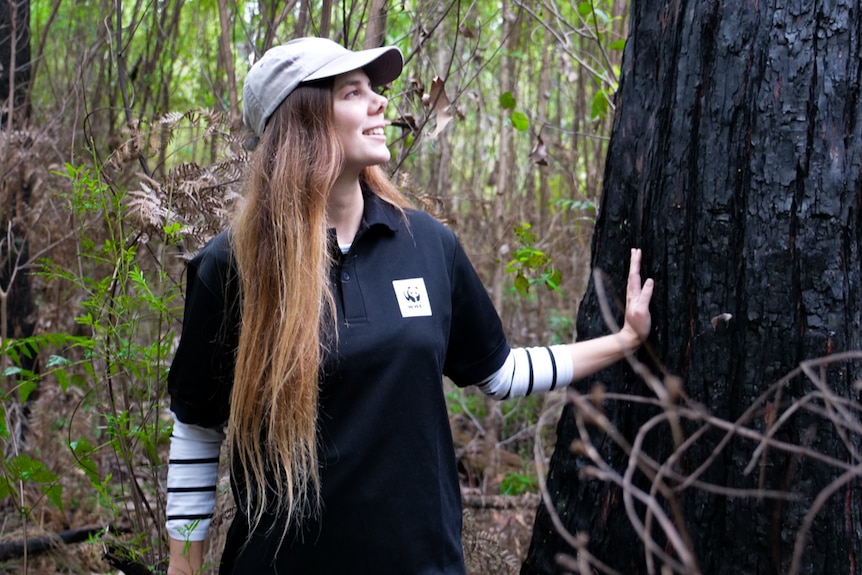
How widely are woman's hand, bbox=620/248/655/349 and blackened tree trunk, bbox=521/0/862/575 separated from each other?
26 mm

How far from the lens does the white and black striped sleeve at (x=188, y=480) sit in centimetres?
227

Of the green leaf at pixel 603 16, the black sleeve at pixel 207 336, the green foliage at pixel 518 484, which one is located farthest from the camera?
the green foliage at pixel 518 484

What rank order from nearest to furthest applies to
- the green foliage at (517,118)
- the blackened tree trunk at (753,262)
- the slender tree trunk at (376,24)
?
1. the blackened tree trunk at (753,262)
2. the slender tree trunk at (376,24)
3. the green foliage at (517,118)

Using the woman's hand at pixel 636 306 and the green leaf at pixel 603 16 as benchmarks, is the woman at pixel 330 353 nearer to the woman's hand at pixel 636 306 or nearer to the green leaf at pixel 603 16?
the woman's hand at pixel 636 306

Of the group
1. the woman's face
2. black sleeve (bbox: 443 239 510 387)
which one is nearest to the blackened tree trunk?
black sleeve (bbox: 443 239 510 387)

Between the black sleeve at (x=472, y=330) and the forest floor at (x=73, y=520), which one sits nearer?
the black sleeve at (x=472, y=330)

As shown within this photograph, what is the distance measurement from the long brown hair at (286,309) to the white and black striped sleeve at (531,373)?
508 mm

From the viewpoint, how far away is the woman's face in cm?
215

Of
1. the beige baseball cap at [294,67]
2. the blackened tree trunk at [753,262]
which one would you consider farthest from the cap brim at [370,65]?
the blackened tree trunk at [753,262]

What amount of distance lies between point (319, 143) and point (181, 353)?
634 mm

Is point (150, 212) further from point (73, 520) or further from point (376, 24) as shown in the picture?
point (73, 520)

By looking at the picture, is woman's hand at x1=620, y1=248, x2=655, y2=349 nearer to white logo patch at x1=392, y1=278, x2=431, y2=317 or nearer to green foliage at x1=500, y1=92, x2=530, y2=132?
white logo patch at x1=392, y1=278, x2=431, y2=317

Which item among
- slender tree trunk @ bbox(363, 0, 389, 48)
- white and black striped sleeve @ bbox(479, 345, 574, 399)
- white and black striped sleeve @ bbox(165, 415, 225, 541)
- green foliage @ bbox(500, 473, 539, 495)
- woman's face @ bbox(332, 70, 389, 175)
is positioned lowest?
green foliage @ bbox(500, 473, 539, 495)

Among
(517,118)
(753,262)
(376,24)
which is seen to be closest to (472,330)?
(753,262)
